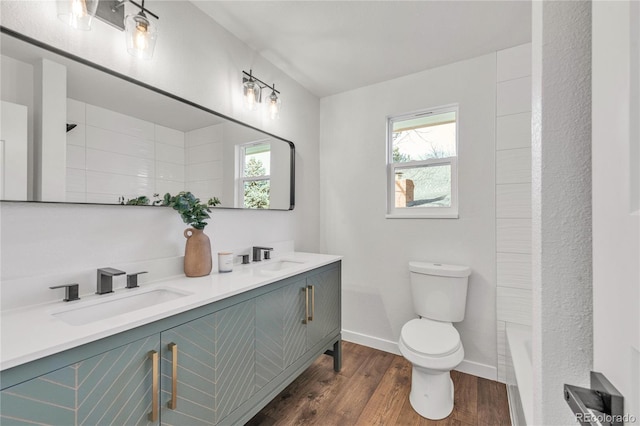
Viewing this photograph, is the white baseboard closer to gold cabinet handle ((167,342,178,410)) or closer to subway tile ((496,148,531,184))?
subway tile ((496,148,531,184))

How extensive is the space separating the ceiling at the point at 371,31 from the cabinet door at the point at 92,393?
1.85 m

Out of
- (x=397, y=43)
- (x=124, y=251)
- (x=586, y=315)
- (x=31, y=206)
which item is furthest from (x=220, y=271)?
(x=397, y=43)

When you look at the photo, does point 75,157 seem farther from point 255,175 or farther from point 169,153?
point 255,175

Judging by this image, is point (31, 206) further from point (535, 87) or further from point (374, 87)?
point (374, 87)

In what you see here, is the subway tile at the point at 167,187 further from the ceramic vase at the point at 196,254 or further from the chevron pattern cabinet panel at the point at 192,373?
the chevron pattern cabinet panel at the point at 192,373

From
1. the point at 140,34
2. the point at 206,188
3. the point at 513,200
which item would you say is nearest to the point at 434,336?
the point at 513,200

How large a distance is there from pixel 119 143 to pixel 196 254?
649 mm

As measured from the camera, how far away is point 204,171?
1.69m

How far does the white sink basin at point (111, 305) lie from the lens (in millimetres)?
1055

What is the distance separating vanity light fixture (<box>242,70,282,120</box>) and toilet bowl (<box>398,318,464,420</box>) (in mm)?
1864

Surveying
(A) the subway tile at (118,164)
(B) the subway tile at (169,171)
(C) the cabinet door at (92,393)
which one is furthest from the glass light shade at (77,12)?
(C) the cabinet door at (92,393)

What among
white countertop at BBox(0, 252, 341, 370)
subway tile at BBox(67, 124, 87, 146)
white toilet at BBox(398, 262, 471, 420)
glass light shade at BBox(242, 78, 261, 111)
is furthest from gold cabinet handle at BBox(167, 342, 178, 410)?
glass light shade at BBox(242, 78, 261, 111)

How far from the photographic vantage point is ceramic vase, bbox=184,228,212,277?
4.92 ft

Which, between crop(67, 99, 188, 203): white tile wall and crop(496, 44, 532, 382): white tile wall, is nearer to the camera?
crop(67, 99, 188, 203): white tile wall
